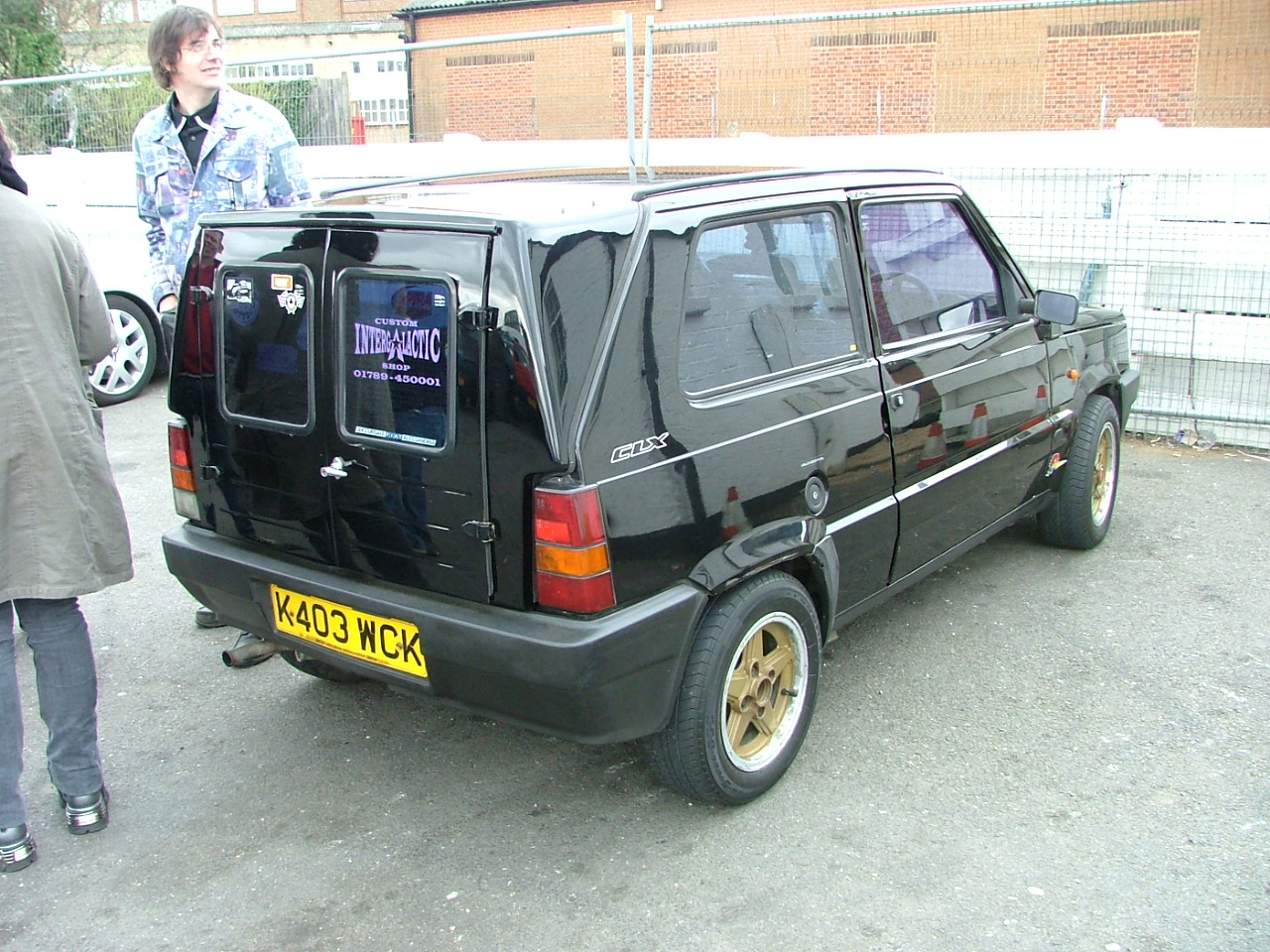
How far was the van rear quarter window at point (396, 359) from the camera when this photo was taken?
2.76 metres

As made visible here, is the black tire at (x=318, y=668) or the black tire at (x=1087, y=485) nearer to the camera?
the black tire at (x=318, y=668)

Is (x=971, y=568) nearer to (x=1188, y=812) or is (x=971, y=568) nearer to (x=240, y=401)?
(x=1188, y=812)

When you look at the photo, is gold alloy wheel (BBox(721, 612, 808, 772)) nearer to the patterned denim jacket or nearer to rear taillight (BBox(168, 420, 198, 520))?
rear taillight (BBox(168, 420, 198, 520))

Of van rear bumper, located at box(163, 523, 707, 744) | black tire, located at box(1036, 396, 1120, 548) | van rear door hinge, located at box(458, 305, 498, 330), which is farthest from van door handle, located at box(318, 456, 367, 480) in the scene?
black tire, located at box(1036, 396, 1120, 548)

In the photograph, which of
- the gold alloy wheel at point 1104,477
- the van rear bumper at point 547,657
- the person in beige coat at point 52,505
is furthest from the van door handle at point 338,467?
the gold alloy wheel at point 1104,477

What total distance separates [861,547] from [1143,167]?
4.70m

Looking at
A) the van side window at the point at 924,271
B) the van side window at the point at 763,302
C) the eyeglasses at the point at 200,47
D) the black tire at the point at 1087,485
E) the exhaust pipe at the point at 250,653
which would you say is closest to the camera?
the van side window at the point at 763,302

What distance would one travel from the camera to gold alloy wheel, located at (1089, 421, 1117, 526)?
16.8 feet

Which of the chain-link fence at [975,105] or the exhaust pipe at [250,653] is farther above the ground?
the chain-link fence at [975,105]

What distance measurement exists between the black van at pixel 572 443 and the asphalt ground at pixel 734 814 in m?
0.31

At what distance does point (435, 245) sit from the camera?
276 cm

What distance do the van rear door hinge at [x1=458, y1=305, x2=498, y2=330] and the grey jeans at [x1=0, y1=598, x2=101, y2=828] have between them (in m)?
1.40

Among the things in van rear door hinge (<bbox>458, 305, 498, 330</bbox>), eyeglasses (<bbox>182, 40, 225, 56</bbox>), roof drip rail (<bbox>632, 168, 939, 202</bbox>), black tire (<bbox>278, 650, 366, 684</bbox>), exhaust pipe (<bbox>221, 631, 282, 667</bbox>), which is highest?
eyeglasses (<bbox>182, 40, 225, 56</bbox>)

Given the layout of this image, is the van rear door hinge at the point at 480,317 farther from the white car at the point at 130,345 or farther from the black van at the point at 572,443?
the white car at the point at 130,345
